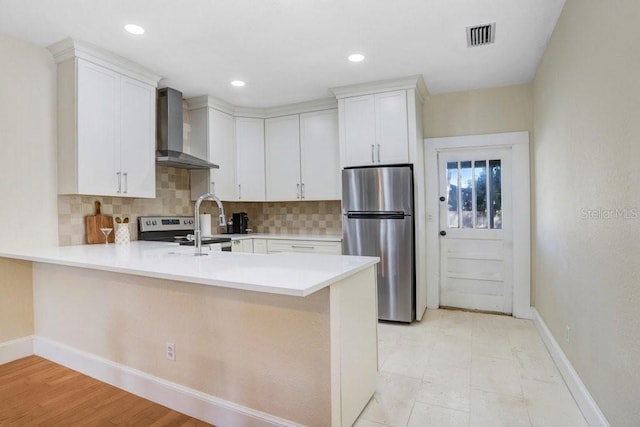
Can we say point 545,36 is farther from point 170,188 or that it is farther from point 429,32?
point 170,188

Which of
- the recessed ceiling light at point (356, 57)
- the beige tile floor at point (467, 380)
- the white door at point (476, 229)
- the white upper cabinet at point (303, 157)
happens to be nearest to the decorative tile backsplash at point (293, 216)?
the white upper cabinet at point (303, 157)

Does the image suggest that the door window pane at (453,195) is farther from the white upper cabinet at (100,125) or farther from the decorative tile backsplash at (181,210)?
the white upper cabinet at (100,125)

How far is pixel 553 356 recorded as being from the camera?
2.63 meters

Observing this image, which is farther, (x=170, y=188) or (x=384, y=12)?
(x=170, y=188)

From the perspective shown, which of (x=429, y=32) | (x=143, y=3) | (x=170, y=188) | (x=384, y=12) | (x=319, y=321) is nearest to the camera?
(x=319, y=321)

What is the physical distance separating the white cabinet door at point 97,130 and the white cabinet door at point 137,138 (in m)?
0.06

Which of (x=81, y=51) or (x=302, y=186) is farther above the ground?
(x=81, y=51)

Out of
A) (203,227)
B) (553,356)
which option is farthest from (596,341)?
(203,227)

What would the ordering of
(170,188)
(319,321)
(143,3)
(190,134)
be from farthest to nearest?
(190,134), (170,188), (143,3), (319,321)

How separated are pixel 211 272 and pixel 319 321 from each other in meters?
0.56

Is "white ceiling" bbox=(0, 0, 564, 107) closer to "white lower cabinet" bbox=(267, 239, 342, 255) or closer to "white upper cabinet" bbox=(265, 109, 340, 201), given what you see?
"white upper cabinet" bbox=(265, 109, 340, 201)

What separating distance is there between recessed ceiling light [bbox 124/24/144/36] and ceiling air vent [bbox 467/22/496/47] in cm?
236

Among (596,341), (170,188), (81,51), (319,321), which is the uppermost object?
(81,51)

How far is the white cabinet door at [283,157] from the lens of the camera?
438 centimetres
